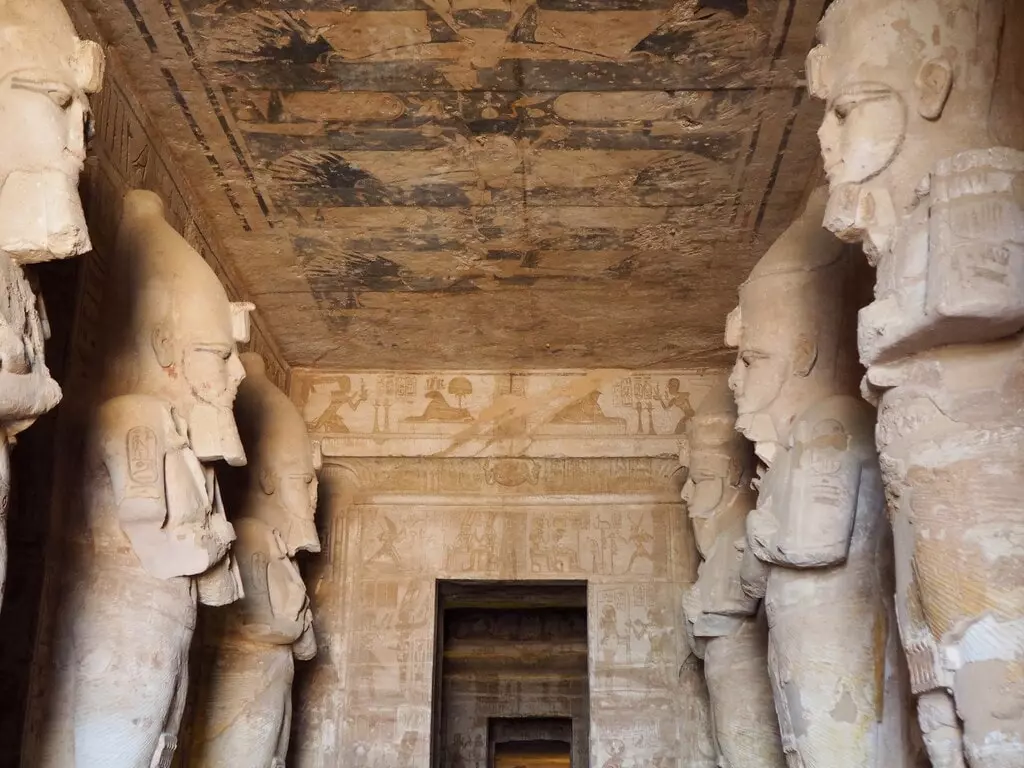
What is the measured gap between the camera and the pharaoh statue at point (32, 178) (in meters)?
3.73

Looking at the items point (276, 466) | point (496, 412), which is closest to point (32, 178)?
point (276, 466)

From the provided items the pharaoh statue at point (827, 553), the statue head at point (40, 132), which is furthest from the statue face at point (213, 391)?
the pharaoh statue at point (827, 553)

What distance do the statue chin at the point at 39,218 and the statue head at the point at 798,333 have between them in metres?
3.39

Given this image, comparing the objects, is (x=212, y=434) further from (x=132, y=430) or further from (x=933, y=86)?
(x=933, y=86)

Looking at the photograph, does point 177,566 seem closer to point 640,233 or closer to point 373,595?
point 640,233

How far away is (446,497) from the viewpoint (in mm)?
10477

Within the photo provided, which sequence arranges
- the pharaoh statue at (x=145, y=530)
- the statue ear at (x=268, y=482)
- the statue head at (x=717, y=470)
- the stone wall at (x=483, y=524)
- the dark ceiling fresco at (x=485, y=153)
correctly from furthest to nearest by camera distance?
the stone wall at (x=483, y=524)
the statue ear at (x=268, y=482)
the statue head at (x=717, y=470)
the dark ceiling fresco at (x=485, y=153)
the pharaoh statue at (x=145, y=530)

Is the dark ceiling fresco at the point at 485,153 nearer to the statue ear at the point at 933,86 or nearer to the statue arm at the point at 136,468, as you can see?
the statue ear at the point at 933,86

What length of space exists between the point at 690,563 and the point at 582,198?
383cm

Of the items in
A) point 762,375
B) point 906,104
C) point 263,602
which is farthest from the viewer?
point 263,602

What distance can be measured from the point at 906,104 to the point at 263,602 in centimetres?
503

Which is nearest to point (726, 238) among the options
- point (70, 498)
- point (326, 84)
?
point (326, 84)

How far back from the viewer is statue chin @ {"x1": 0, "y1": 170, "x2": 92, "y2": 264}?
3814 mm

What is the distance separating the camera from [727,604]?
718 cm
